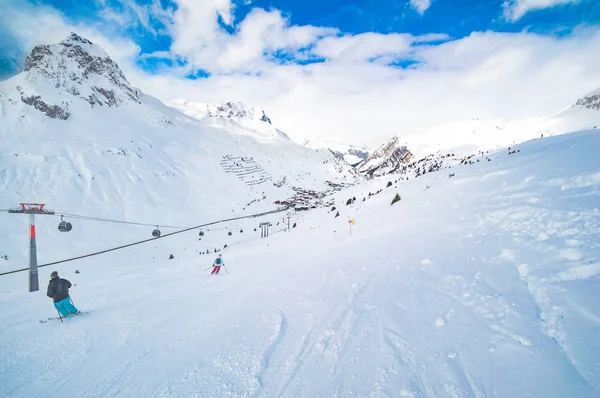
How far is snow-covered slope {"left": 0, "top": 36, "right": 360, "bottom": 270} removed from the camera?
42188 millimetres

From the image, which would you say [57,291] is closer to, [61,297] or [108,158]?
[61,297]

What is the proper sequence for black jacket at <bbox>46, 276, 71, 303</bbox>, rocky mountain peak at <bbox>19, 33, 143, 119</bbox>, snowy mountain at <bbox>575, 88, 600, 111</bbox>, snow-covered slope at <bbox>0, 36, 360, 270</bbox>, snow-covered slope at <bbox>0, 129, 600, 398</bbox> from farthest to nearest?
snowy mountain at <bbox>575, 88, 600, 111</bbox> < rocky mountain peak at <bbox>19, 33, 143, 119</bbox> < snow-covered slope at <bbox>0, 36, 360, 270</bbox> < black jacket at <bbox>46, 276, 71, 303</bbox> < snow-covered slope at <bbox>0, 129, 600, 398</bbox>

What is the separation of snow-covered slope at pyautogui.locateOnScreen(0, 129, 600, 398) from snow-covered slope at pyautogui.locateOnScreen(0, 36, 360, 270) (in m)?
27.7

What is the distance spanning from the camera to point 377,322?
5824 millimetres

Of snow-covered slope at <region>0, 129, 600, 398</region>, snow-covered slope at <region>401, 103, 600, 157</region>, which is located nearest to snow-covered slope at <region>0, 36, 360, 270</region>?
snow-covered slope at <region>0, 129, 600, 398</region>

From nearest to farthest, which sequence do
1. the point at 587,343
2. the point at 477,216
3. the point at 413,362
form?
the point at 587,343 → the point at 413,362 → the point at 477,216

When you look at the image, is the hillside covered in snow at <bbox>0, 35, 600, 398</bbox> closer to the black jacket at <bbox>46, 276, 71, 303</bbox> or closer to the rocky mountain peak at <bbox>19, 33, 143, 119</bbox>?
the black jacket at <bbox>46, 276, 71, 303</bbox>

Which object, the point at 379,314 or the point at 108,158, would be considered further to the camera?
the point at 108,158

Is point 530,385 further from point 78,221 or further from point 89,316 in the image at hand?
point 78,221

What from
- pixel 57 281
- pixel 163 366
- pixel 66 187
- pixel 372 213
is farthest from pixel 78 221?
pixel 163 366

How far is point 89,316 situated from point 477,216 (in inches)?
533

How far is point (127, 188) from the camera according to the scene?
4928 cm

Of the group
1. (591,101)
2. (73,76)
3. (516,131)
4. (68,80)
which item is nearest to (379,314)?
(516,131)

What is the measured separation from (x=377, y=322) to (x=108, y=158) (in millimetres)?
63767
